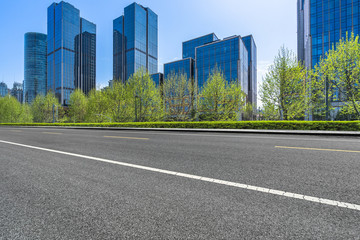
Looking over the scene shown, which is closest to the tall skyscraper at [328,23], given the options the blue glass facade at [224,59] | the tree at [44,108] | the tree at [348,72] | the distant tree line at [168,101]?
the blue glass facade at [224,59]

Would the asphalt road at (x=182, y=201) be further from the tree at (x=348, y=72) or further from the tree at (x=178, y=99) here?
the tree at (x=178, y=99)

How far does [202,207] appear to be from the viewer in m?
2.17

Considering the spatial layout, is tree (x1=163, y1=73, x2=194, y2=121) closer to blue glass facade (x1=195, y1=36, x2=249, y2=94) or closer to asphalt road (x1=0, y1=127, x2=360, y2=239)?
asphalt road (x1=0, y1=127, x2=360, y2=239)

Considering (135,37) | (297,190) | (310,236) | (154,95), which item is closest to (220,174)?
(297,190)

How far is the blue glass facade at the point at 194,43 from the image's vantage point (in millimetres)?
89688

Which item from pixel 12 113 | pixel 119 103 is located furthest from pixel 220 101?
pixel 12 113

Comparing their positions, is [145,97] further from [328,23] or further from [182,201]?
[328,23]

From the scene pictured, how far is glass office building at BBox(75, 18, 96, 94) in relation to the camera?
455ft

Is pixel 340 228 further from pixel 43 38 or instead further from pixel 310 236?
pixel 43 38

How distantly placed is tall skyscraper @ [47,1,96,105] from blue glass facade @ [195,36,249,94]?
103652mm

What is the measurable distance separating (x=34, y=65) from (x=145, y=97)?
548ft

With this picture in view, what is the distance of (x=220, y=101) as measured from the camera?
1055 inches

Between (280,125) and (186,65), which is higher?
(186,65)

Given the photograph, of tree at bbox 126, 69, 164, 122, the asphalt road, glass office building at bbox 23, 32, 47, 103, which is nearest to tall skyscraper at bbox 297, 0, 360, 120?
tree at bbox 126, 69, 164, 122
